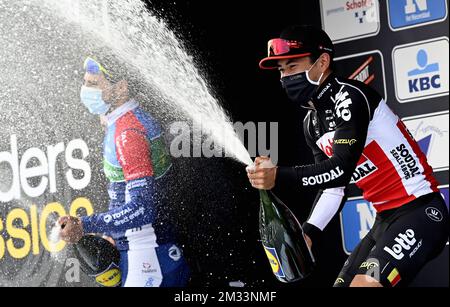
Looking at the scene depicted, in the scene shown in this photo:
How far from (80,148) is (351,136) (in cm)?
274

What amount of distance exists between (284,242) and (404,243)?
0.60 m

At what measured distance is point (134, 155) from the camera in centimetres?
496

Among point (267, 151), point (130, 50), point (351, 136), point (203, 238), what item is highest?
point (130, 50)

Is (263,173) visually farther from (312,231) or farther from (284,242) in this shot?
(312,231)

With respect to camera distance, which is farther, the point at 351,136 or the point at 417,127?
the point at 417,127

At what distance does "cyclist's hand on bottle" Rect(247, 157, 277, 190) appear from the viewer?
3723 mm

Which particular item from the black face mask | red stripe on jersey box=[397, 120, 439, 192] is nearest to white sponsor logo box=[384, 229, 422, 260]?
red stripe on jersey box=[397, 120, 439, 192]

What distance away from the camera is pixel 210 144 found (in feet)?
19.2

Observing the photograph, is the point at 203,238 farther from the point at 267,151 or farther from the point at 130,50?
the point at 130,50

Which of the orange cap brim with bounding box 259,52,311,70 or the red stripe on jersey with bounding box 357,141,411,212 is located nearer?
the red stripe on jersey with bounding box 357,141,411,212

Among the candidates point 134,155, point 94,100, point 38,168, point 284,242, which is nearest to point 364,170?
point 284,242

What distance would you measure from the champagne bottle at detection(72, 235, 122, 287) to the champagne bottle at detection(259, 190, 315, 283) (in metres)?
1.38

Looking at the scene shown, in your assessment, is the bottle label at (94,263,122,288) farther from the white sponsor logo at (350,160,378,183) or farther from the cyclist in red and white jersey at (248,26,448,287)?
the white sponsor logo at (350,160,378,183)

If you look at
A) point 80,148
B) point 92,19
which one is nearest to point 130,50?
point 92,19
